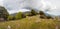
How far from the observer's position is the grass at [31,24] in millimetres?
1112

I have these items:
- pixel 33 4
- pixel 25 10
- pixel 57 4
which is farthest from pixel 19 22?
pixel 57 4

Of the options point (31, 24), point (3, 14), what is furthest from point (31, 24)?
point (3, 14)

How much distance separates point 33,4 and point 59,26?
0.40 meters

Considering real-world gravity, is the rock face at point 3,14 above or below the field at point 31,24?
above

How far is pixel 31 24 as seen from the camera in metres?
1.13

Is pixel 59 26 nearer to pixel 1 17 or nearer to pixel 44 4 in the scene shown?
pixel 44 4

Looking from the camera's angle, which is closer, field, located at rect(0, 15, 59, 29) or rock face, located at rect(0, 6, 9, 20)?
field, located at rect(0, 15, 59, 29)

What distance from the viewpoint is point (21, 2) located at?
1.40 meters

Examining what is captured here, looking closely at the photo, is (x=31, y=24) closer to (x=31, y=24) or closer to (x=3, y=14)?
(x=31, y=24)

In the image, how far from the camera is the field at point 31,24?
3.65 feet

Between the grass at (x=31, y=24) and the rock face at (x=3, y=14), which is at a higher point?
the rock face at (x=3, y=14)

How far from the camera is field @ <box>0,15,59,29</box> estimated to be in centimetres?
111

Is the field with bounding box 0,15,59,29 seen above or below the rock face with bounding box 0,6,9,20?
below

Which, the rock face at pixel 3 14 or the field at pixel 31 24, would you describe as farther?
the rock face at pixel 3 14
